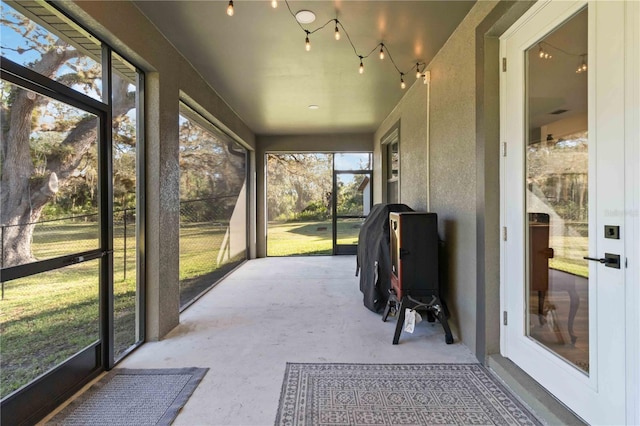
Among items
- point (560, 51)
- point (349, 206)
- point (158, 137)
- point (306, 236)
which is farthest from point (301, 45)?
point (306, 236)

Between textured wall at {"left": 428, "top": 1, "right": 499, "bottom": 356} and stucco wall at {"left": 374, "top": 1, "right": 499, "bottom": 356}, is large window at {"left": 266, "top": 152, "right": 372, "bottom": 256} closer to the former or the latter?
stucco wall at {"left": 374, "top": 1, "right": 499, "bottom": 356}

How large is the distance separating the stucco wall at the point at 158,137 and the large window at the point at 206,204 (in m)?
0.49

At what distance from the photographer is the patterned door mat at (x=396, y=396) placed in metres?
1.70

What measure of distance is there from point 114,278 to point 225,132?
3155mm

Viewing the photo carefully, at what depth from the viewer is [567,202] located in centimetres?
172

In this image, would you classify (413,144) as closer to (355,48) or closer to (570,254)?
(355,48)

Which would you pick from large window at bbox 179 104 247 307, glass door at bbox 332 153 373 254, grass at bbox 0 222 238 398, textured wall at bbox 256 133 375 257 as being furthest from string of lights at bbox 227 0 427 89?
glass door at bbox 332 153 373 254

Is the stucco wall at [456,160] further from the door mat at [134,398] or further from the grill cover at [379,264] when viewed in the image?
the door mat at [134,398]

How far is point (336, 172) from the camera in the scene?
7.02 metres

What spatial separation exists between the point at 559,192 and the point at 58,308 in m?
3.21

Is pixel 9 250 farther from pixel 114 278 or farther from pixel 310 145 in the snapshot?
pixel 310 145

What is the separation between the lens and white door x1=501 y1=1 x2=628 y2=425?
1419mm

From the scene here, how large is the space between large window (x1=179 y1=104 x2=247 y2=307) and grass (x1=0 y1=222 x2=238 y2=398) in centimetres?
103

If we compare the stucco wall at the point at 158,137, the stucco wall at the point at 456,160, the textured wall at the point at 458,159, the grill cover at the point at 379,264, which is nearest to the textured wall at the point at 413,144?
the stucco wall at the point at 456,160
